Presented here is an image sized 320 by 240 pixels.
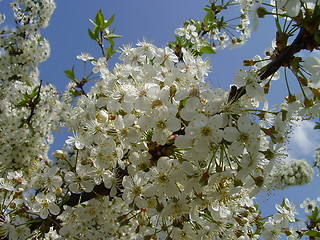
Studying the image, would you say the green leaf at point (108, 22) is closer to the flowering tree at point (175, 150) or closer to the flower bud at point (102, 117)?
the flowering tree at point (175, 150)

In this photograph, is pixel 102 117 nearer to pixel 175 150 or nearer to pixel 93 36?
pixel 175 150

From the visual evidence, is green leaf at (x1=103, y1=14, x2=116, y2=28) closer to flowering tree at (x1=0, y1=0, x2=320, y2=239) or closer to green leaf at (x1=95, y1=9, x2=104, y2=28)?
green leaf at (x1=95, y1=9, x2=104, y2=28)

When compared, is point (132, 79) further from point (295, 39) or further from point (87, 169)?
point (295, 39)

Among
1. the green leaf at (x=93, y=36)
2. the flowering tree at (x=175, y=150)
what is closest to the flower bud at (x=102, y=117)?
the flowering tree at (x=175, y=150)

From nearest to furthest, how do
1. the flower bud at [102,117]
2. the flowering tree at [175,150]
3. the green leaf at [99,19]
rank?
the flowering tree at [175,150] → the flower bud at [102,117] → the green leaf at [99,19]

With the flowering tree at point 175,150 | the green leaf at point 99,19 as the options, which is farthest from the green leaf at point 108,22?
the flowering tree at point 175,150

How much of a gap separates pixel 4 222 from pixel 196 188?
159 centimetres

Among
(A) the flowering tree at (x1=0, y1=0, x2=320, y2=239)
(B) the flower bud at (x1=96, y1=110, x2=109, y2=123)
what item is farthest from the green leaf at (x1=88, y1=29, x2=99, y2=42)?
(B) the flower bud at (x1=96, y1=110, x2=109, y2=123)

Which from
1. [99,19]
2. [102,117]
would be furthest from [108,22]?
[102,117]

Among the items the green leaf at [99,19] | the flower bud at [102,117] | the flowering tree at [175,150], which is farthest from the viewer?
the green leaf at [99,19]

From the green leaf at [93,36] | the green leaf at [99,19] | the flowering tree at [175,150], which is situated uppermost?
the green leaf at [99,19]

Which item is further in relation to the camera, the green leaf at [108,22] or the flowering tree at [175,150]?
the green leaf at [108,22]

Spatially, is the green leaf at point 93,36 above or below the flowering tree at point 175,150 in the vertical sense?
Answer: above

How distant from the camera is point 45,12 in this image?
24.0 ft
